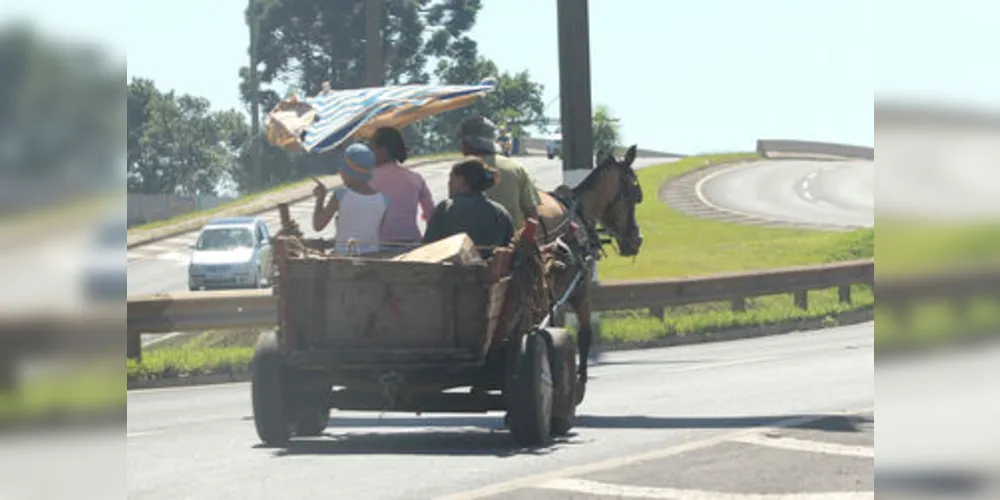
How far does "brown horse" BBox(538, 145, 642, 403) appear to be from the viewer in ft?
41.4

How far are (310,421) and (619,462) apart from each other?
2.69m

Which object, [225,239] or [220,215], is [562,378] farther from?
[220,215]

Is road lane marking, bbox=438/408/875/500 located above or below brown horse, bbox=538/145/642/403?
below

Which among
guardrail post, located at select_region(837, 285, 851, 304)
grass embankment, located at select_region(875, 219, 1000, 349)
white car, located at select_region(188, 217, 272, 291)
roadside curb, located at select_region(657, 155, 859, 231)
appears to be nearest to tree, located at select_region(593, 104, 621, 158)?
roadside curb, located at select_region(657, 155, 859, 231)

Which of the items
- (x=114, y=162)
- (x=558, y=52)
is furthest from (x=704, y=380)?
(x=114, y=162)

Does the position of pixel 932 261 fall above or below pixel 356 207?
below

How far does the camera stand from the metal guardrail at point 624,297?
18.6 m

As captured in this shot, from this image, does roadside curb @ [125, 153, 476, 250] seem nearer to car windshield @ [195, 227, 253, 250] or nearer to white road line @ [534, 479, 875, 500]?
car windshield @ [195, 227, 253, 250]

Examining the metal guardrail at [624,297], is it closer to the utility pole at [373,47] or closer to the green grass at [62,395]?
the green grass at [62,395]

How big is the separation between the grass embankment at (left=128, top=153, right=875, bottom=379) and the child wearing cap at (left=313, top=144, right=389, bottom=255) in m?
2.26

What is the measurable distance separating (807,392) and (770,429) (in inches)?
131

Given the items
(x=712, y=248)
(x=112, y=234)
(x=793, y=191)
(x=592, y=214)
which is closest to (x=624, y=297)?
(x=592, y=214)

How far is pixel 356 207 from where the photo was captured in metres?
10.9

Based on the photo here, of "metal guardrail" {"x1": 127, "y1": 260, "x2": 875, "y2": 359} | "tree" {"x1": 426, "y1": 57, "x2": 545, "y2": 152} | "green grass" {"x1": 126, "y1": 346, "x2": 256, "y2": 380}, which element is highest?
"tree" {"x1": 426, "y1": 57, "x2": 545, "y2": 152}
